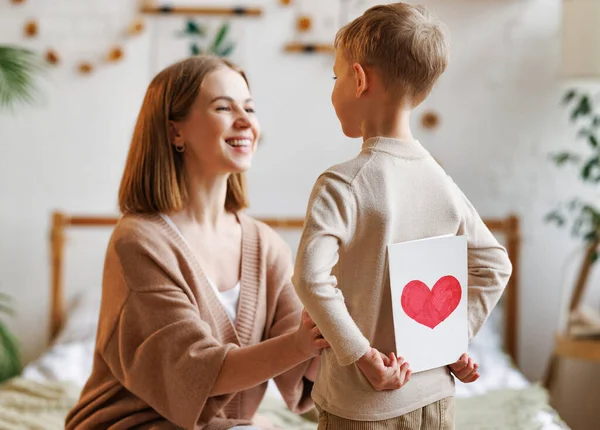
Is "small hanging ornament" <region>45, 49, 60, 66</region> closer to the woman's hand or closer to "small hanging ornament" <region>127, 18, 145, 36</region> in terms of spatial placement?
"small hanging ornament" <region>127, 18, 145, 36</region>

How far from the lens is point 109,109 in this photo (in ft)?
11.1

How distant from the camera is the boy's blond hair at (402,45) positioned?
0.98 metres

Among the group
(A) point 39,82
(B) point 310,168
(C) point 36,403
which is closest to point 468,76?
(B) point 310,168

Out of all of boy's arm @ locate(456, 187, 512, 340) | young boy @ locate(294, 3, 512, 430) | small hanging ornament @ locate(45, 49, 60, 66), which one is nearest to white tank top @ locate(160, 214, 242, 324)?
young boy @ locate(294, 3, 512, 430)

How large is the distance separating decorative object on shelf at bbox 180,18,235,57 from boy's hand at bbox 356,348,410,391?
2.53 meters

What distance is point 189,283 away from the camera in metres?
1.40

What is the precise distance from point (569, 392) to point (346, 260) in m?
2.41

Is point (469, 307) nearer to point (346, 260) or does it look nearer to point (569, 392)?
point (346, 260)

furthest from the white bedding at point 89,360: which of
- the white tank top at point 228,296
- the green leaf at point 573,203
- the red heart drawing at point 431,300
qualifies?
the red heart drawing at point 431,300

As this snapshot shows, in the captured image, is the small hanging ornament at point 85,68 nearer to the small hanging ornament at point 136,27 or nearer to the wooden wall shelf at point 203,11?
the small hanging ornament at point 136,27

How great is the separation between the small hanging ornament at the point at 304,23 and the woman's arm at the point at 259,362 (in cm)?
232

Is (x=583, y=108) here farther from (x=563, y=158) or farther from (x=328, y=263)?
(x=328, y=263)

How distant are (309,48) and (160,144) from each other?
2.02 m

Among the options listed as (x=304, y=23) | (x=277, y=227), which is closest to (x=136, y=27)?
(x=304, y=23)
